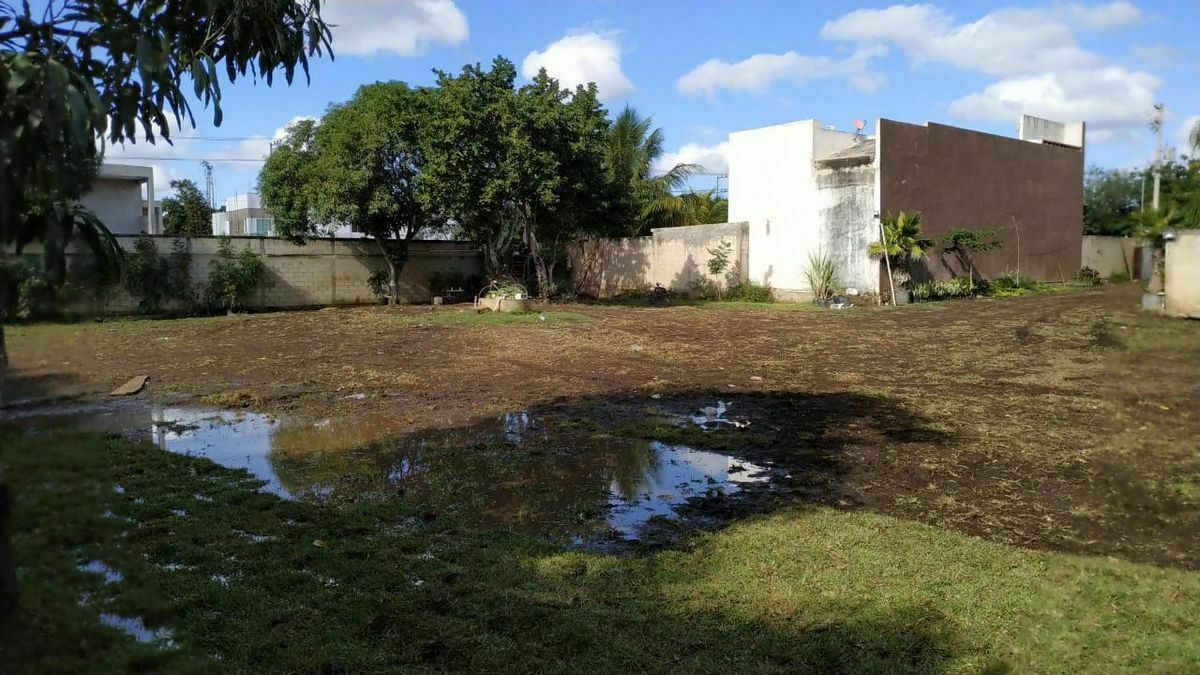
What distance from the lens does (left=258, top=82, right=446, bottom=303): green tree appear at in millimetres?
21281

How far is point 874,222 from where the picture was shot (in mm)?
22172

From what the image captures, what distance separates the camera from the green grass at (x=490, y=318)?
1722 centimetres

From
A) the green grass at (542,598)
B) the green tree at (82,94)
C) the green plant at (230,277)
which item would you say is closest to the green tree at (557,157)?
the green plant at (230,277)

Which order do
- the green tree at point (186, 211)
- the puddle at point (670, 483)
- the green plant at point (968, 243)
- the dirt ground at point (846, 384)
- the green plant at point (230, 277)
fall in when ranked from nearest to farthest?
the dirt ground at point (846, 384) → the puddle at point (670, 483) → the green plant at point (230, 277) → the green plant at point (968, 243) → the green tree at point (186, 211)

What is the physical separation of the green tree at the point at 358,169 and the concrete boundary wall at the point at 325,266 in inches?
36.5

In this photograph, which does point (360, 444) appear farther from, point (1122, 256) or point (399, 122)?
point (399, 122)

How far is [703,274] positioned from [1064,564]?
21.9m

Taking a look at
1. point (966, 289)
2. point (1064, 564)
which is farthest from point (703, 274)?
point (1064, 564)

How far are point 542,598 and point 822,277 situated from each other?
20394 mm

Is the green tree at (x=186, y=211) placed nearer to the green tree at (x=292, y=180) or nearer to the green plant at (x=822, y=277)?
the green tree at (x=292, y=180)

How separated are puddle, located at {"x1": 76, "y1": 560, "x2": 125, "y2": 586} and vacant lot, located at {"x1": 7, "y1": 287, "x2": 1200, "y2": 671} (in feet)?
0.06

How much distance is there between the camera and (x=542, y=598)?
12.4ft

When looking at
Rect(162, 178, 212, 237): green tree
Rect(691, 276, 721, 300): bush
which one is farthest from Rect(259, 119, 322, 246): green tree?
Rect(691, 276, 721, 300): bush

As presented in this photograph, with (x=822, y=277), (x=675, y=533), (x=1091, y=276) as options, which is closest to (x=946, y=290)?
(x=822, y=277)
